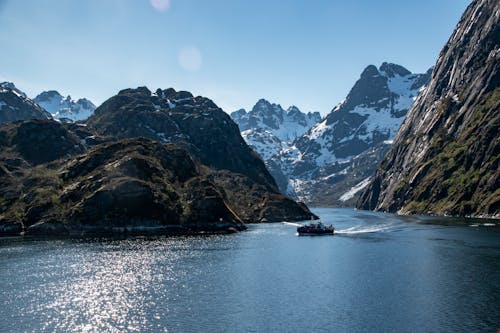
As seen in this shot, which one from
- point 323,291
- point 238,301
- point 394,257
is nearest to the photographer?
point 238,301

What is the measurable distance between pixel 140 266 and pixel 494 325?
90.3 metres

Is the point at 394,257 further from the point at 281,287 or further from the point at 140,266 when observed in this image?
the point at 140,266

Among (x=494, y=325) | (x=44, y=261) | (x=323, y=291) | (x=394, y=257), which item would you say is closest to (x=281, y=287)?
(x=323, y=291)

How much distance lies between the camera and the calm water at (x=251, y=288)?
78.5 meters

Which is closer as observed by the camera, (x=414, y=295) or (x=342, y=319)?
(x=342, y=319)

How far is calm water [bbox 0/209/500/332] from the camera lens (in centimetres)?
7850

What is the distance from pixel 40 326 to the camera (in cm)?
7694

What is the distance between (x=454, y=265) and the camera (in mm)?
127125

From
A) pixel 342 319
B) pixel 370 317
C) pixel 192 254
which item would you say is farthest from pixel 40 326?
pixel 192 254

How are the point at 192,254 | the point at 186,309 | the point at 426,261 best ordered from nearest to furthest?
the point at 186,309 < the point at 426,261 < the point at 192,254

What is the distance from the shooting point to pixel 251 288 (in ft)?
347

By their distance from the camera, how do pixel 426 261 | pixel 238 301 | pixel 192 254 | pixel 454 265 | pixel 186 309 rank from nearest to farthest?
1. pixel 186 309
2. pixel 238 301
3. pixel 454 265
4. pixel 426 261
5. pixel 192 254

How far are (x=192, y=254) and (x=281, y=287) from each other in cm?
5679

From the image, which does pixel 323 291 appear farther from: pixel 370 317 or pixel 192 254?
pixel 192 254
